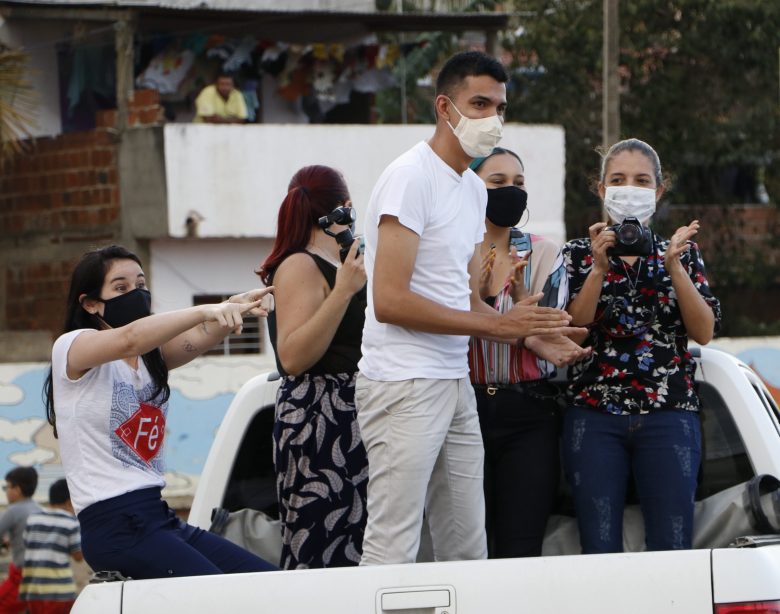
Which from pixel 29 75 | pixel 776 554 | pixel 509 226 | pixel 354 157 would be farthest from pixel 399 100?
pixel 776 554

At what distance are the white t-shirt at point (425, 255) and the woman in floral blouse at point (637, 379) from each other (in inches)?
22.0

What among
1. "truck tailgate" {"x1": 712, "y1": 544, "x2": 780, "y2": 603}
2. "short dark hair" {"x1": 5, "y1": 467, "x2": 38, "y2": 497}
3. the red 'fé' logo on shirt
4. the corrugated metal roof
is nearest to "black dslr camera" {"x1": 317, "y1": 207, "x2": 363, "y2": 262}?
the red 'fé' logo on shirt

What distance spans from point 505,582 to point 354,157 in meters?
15.8

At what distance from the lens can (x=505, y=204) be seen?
466 centimetres

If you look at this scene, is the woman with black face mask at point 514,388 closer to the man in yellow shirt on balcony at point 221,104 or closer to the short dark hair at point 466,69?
the short dark hair at point 466,69

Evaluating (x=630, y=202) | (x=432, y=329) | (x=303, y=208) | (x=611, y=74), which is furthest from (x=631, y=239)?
(x=611, y=74)

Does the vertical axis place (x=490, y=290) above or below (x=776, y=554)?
above

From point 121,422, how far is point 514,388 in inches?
49.4

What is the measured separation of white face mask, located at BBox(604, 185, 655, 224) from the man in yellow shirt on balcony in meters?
14.9

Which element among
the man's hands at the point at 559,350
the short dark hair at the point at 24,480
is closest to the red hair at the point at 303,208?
the man's hands at the point at 559,350

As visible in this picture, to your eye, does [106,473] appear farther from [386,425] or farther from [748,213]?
[748,213]

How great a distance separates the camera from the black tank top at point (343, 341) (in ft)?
14.5

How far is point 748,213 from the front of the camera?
25.4 m

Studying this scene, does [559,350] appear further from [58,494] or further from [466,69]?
[58,494]
